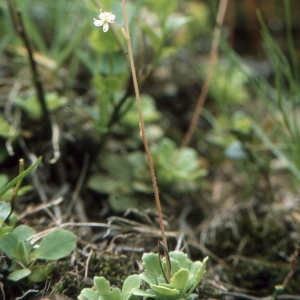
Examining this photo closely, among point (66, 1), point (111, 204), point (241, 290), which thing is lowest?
point (241, 290)

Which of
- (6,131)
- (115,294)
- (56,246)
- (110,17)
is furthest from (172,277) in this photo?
(6,131)

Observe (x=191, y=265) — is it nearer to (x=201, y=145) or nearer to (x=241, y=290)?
(x=241, y=290)

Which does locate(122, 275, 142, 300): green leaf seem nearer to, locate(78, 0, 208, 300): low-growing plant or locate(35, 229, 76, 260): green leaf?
locate(78, 0, 208, 300): low-growing plant

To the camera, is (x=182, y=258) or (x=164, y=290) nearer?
(x=164, y=290)

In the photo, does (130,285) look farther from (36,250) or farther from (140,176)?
(140,176)

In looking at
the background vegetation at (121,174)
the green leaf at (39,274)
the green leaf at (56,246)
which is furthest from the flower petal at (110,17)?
the green leaf at (39,274)

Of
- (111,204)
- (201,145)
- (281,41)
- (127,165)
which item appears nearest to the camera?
(111,204)

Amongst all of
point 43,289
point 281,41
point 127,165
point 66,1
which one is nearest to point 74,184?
point 127,165
